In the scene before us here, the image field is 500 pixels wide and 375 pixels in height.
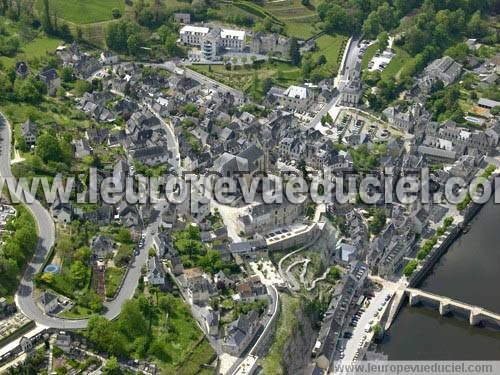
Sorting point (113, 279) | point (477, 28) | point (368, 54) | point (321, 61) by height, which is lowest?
point (113, 279)

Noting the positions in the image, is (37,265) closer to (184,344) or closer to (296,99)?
(184,344)

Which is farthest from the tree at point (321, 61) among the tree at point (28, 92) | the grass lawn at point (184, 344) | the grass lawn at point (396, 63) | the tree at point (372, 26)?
the grass lawn at point (184, 344)

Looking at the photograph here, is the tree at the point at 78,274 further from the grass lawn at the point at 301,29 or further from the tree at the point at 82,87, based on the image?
the grass lawn at the point at 301,29

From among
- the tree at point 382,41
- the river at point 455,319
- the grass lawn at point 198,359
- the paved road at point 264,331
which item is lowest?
the river at point 455,319

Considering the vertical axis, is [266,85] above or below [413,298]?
above

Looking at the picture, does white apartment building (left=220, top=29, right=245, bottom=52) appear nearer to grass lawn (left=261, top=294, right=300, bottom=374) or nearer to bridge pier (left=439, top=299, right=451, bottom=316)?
grass lawn (left=261, top=294, right=300, bottom=374)

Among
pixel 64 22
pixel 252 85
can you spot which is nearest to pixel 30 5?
pixel 64 22

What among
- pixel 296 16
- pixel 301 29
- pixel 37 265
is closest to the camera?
pixel 37 265

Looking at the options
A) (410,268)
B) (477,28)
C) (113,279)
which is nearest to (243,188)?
(410,268)
